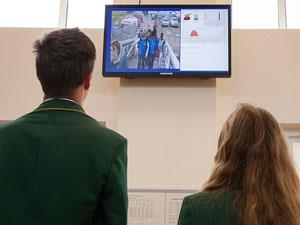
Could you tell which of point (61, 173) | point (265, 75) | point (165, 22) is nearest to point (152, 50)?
point (165, 22)

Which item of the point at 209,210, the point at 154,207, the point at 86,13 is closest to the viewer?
the point at 209,210

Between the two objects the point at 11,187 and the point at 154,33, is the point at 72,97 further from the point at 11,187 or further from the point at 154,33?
the point at 154,33

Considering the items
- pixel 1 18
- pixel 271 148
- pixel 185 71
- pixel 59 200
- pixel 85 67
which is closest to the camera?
pixel 59 200

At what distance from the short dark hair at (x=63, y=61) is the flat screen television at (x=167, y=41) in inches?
65.6

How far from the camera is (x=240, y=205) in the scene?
1.30m

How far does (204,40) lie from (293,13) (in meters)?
1.10

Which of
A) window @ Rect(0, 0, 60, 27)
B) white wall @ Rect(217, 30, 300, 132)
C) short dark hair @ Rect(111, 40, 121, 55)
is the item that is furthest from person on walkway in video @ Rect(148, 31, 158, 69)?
window @ Rect(0, 0, 60, 27)

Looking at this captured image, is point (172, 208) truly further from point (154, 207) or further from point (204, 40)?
Answer: point (204, 40)

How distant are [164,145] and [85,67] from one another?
5.71ft

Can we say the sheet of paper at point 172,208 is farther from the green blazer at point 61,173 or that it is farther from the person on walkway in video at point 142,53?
the green blazer at point 61,173

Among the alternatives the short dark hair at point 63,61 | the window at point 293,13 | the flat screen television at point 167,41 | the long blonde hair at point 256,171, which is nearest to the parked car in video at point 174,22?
the flat screen television at point 167,41

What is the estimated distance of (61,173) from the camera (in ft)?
3.93

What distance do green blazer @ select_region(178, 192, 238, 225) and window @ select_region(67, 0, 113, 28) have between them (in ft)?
8.47

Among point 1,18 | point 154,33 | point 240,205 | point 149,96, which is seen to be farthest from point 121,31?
point 240,205
